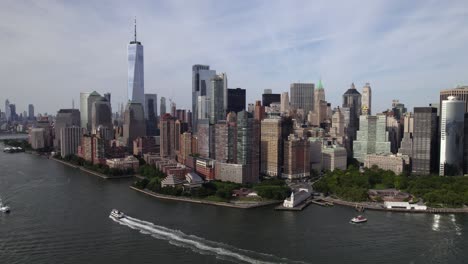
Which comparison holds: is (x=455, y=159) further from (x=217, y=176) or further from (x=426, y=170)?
(x=217, y=176)

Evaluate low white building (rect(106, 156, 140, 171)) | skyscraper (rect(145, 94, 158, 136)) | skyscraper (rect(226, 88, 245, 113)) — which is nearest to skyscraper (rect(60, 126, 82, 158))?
low white building (rect(106, 156, 140, 171))

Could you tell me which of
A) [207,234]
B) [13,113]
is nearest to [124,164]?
[207,234]

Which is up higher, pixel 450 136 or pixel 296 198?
pixel 450 136

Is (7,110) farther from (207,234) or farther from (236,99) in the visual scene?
(207,234)

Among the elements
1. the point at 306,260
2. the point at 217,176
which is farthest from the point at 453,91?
the point at 306,260

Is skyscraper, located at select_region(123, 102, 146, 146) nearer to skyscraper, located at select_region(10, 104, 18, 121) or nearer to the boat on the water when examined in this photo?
the boat on the water

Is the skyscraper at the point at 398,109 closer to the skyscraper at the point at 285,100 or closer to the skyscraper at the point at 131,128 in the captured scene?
the skyscraper at the point at 285,100
